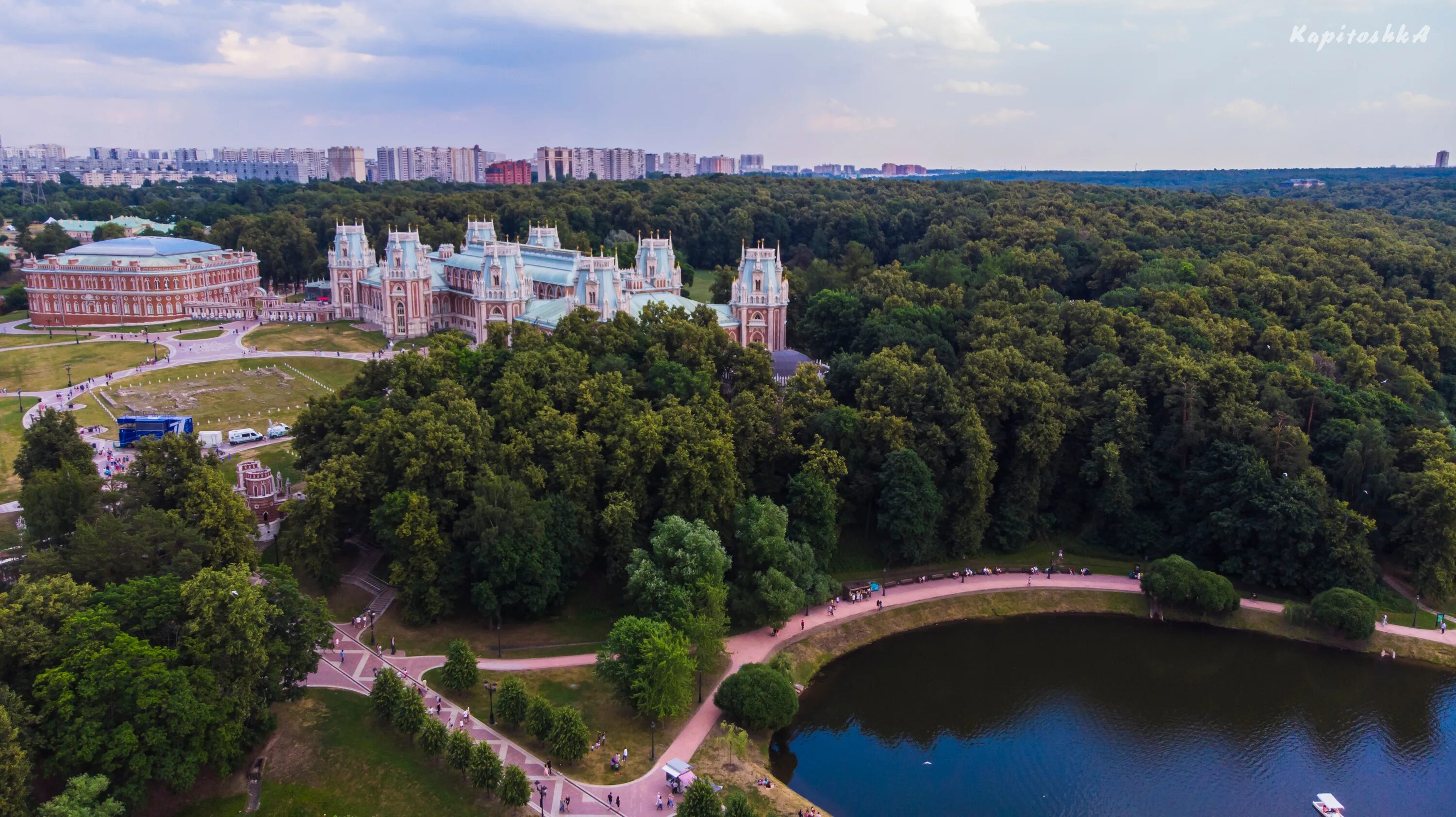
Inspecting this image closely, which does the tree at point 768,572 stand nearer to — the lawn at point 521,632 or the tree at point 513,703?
the lawn at point 521,632

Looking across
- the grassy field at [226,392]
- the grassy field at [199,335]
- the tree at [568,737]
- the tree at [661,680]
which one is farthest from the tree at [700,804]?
the grassy field at [199,335]

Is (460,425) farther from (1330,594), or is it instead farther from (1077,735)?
(1330,594)

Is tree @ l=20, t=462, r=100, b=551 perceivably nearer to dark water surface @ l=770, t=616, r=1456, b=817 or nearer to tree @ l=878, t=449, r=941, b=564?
dark water surface @ l=770, t=616, r=1456, b=817

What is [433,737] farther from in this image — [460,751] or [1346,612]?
[1346,612]

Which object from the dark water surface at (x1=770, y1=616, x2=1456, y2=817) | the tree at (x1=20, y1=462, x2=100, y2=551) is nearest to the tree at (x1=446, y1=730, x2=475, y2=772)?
the dark water surface at (x1=770, y1=616, x2=1456, y2=817)

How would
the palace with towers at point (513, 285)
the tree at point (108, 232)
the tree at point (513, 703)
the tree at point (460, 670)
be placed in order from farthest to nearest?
the tree at point (108, 232) → the palace with towers at point (513, 285) → the tree at point (460, 670) → the tree at point (513, 703)

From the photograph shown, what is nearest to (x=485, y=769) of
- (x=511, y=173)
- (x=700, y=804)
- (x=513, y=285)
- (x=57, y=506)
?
(x=700, y=804)

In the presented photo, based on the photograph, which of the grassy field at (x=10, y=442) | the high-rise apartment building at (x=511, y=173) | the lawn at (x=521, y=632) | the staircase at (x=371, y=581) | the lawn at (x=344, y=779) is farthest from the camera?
the high-rise apartment building at (x=511, y=173)
